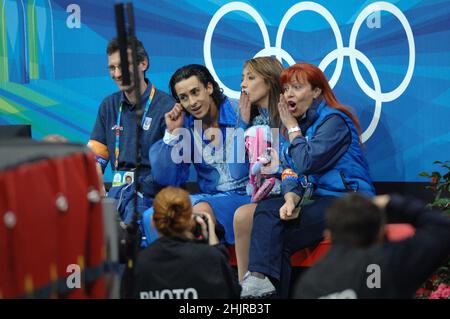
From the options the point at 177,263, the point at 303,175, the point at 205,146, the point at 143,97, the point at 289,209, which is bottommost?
the point at 177,263

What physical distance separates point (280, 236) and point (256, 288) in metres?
0.35

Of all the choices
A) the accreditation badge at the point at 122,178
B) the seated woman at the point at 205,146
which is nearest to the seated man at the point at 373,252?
the seated woman at the point at 205,146

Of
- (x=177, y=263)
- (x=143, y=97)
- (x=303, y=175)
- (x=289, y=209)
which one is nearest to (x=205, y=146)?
(x=143, y=97)

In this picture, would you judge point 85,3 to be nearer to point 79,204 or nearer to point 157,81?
point 157,81

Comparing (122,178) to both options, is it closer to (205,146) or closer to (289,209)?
(205,146)

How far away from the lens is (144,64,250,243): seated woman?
5594 millimetres

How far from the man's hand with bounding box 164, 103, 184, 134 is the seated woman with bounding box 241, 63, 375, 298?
2.12 feet

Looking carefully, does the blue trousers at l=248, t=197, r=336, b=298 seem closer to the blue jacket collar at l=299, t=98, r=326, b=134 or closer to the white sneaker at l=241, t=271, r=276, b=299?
the white sneaker at l=241, t=271, r=276, b=299

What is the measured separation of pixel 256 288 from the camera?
506 cm

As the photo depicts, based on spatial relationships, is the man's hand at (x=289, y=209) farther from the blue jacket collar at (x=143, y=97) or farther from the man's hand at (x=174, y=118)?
the blue jacket collar at (x=143, y=97)

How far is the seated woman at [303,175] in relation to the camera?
5.15 meters

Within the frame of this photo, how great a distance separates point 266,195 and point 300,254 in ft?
1.35

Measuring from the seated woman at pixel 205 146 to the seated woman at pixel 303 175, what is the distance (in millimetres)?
356
